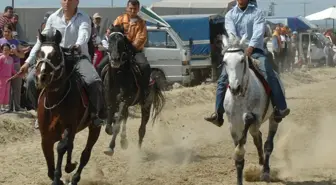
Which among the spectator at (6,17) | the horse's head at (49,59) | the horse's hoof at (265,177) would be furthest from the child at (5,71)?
the horse's hoof at (265,177)

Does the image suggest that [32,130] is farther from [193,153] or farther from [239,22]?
[239,22]

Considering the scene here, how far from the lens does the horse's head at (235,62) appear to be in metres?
→ 9.45

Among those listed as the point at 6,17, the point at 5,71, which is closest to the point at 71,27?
the point at 5,71

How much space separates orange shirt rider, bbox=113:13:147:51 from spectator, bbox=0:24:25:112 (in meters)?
2.92

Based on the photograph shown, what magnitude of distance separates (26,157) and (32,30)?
20.3 m

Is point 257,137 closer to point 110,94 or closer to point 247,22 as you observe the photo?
point 247,22

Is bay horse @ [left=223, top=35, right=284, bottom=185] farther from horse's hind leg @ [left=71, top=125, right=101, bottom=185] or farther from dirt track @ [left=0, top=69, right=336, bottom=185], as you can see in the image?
horse's hind leg @ [left=71, top=125, right=101, bottom=185]

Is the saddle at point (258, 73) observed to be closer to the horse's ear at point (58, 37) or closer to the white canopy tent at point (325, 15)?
the horse's ear at point (58, 37)

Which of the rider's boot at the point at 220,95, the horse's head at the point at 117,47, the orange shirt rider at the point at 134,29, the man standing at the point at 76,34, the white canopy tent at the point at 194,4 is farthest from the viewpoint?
the white canopy tent at the point at 194,4

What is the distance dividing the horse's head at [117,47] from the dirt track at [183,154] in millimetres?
1618

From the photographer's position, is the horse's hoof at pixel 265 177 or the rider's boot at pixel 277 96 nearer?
the rider's boot at pixel 277 96

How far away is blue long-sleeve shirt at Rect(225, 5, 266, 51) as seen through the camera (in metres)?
10.6

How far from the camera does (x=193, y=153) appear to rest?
13672mm

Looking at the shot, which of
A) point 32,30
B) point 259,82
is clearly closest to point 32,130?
point 259,82
